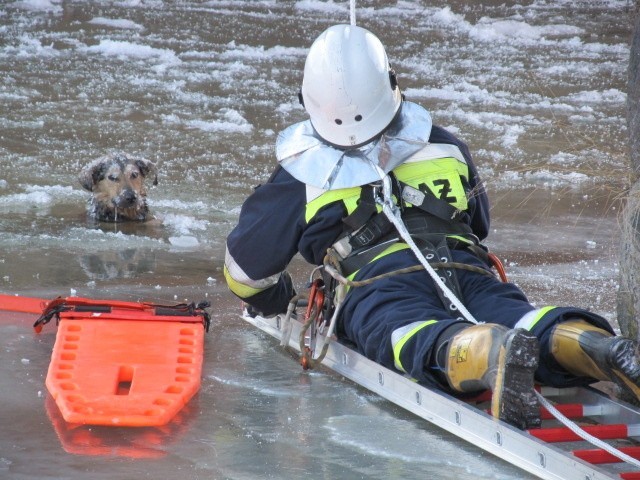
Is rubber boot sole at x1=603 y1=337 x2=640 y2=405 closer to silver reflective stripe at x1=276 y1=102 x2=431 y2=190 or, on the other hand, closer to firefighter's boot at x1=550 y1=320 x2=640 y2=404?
firefighter's boot at x1=550 y1=320 x2=640 y2=404

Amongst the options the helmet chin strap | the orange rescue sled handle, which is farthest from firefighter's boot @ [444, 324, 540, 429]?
the orange rescue sled handle

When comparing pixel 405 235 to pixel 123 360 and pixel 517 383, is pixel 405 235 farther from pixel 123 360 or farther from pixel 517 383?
pixel 123 360

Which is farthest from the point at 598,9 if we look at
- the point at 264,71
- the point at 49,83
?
the point at 49,83

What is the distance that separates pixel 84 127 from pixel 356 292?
17.3ft

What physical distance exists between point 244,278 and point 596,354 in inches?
55.3

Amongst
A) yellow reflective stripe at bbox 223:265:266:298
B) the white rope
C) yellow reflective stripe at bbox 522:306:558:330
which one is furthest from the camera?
yellow reflective stripe at bbox 223:265:266:298

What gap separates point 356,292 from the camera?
391 cm

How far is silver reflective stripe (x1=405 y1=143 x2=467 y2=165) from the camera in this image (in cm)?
409

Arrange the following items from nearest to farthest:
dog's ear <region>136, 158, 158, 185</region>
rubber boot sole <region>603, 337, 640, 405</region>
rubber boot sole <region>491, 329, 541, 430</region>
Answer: rubber boot sole <region>491, 329, 541, 430</region> < rubber boot sole <region>603, 337, 640, 405</region> < dog's ear <region>136, 158, 158, 185</region>

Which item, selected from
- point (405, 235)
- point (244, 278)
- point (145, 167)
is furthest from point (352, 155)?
point (145, 167)

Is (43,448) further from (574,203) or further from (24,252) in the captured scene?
(574,203)

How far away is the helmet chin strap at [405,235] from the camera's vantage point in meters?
3.69

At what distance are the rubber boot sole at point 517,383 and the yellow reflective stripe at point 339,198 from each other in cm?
102

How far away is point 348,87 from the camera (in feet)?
13.2
